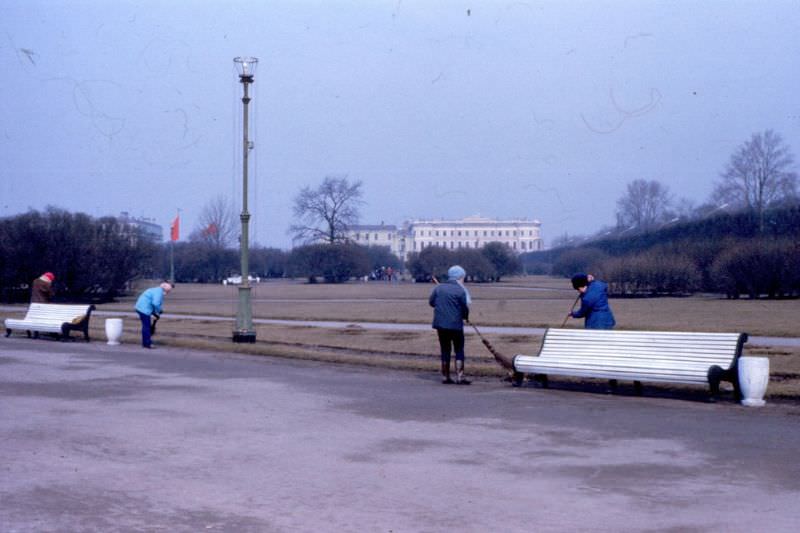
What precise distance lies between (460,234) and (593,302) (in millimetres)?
114043

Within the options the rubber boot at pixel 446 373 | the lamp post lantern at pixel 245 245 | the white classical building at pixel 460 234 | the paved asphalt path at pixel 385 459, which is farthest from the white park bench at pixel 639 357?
the white classical building at pixel 460 234

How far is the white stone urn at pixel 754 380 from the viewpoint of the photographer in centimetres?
1212

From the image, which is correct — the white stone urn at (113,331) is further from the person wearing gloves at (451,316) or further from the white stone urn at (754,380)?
the white stone urn at (754,380)

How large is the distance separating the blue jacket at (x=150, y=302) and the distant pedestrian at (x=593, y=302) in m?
10.9

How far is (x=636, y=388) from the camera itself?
45.1 feet

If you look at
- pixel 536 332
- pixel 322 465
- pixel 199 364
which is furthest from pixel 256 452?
pixel 536 332

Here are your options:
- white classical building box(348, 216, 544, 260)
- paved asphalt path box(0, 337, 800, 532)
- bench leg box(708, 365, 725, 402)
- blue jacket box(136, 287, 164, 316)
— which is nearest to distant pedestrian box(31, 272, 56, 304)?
blue jacket box(136, 287, 164, 316)

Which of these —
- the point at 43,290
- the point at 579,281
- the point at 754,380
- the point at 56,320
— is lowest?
the point at 754,380

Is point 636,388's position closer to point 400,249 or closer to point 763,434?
point 763,434

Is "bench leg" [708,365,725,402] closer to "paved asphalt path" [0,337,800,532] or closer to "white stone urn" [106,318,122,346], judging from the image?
"paved asphalt path" [0,337,800,532]

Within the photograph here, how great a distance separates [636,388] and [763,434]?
3.74m

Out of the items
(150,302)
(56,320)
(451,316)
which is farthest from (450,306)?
(56,320)

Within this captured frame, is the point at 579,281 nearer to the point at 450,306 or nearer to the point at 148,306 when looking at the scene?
the point at 450,306

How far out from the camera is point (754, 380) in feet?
39.8
